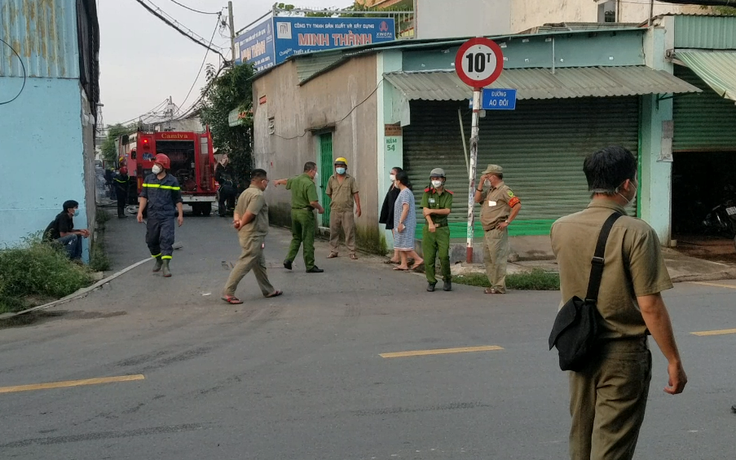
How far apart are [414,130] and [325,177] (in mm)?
4269

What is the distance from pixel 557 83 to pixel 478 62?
313cm

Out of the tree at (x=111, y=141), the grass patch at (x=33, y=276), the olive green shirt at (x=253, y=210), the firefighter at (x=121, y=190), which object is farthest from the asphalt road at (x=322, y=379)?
the tree at (x=111, y=141)

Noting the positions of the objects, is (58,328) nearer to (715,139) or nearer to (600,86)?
(600,86)

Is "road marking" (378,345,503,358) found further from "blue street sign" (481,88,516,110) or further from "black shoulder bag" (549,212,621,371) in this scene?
"blue street sign" (481,88,516,110)

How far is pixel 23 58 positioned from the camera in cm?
1289

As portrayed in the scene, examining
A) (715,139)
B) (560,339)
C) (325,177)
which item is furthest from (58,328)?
(715,139)

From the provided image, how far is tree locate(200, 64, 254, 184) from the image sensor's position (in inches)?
1136

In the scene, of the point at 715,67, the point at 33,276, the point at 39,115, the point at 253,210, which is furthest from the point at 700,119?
the point at 33,276

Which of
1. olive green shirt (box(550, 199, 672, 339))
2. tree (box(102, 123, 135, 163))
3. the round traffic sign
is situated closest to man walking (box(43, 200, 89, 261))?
the round traffic sign

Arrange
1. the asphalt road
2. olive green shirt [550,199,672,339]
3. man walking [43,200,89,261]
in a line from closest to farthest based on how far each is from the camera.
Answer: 1. olive green shirt [550,199,672,339]
2. the asphalt road
3. man walking [43,200,89,261]

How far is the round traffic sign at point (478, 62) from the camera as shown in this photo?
→ 11.9m

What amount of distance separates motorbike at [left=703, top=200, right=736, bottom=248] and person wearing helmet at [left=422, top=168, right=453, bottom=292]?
799cm

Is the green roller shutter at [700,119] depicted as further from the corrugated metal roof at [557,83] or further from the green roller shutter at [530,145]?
the corrugated metal roof at [557,83]

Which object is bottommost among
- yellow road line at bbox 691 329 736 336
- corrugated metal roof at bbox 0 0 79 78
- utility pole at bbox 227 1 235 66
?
yellow road line at bbox 691 329 736 336
